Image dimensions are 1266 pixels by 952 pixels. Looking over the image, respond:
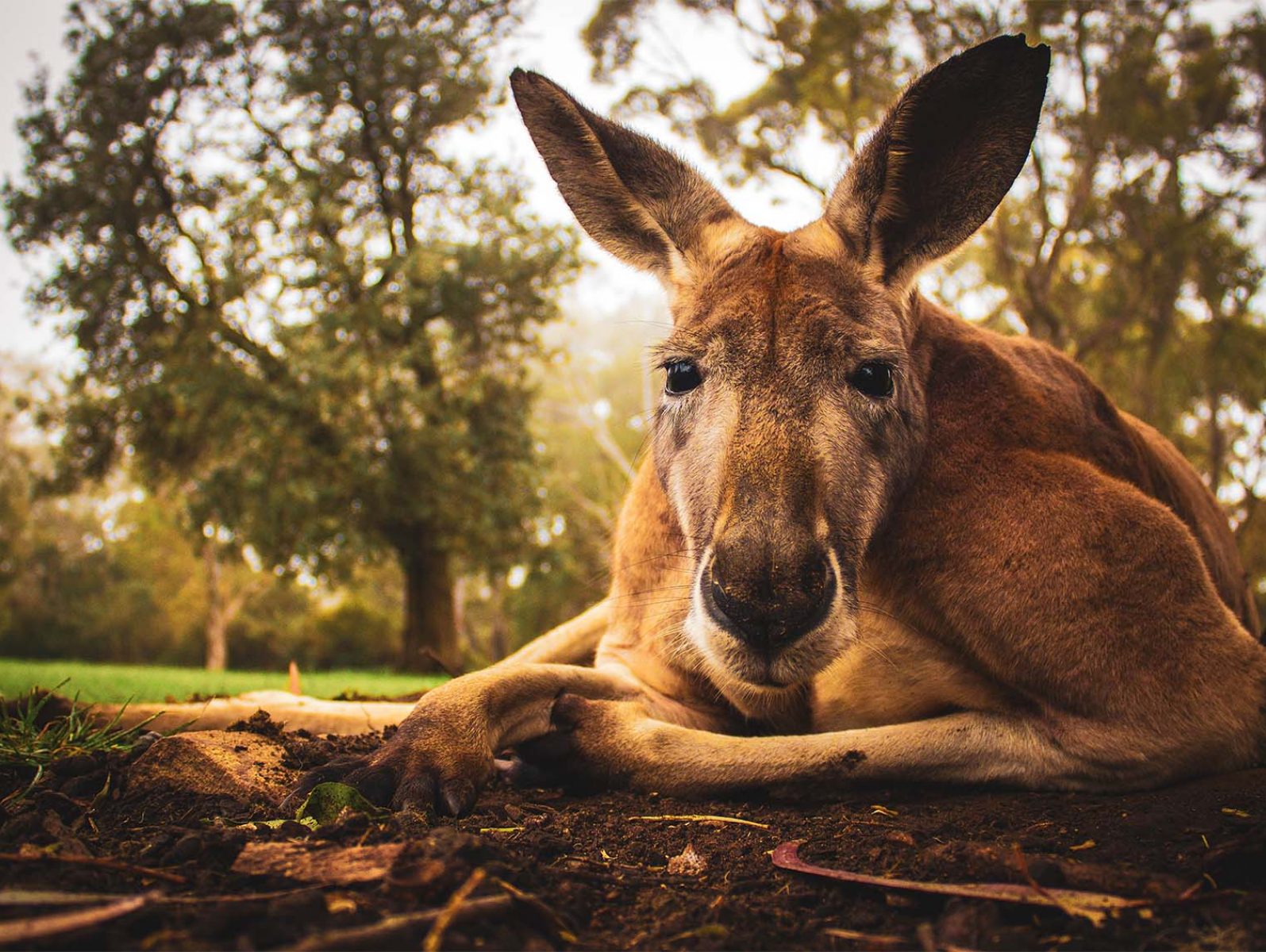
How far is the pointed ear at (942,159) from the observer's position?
2.91 meters

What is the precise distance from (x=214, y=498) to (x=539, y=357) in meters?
7.14

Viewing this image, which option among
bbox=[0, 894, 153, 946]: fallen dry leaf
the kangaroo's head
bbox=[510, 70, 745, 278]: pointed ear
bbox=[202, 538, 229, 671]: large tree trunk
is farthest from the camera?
bbox=[202, 538, 229, 671]: large tree trunk

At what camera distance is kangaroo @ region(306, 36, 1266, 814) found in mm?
2609

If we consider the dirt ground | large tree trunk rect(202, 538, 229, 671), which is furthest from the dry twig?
large tree trunk rect(202, 538, 229, 671)

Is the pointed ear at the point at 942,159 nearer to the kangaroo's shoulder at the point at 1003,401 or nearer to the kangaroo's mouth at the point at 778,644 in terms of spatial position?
the kangaroo's shoulder at the point at 1003,401

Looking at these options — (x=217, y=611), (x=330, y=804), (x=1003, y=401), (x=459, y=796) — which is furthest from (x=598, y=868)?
(x=217, y=611)

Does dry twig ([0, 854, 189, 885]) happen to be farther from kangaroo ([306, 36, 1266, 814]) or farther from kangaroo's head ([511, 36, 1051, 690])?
kangaroo's head ([511, 36, 1051, 690])

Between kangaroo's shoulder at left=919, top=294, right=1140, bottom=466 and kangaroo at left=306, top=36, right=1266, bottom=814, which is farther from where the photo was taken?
kangaroo's shoulder at left=919, top=294, right=1140, bottom=466

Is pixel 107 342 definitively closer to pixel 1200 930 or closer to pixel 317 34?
pixel 317 34

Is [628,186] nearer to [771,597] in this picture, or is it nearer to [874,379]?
[874,379]

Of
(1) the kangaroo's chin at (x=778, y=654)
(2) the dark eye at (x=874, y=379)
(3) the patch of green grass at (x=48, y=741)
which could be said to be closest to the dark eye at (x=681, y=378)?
(2) the dark eye at (x=874, y=379)

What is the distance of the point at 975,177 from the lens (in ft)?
10.2

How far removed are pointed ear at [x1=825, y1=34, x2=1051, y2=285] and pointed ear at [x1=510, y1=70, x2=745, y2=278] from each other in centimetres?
54

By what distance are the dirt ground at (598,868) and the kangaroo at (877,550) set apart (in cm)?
19
